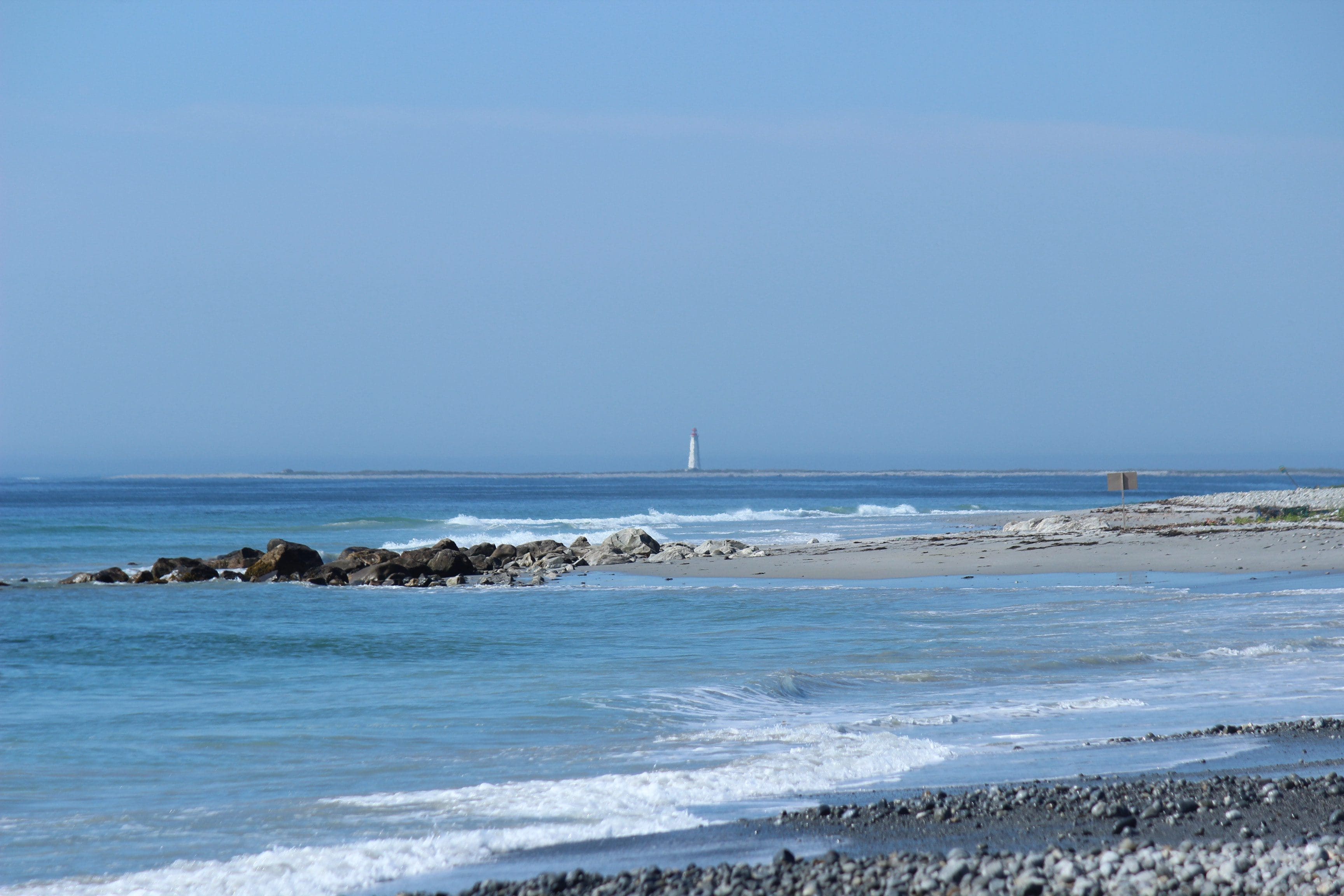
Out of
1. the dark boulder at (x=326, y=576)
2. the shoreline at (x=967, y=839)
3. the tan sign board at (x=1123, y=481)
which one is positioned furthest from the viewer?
the tan sign board at (x=1123, y=481)

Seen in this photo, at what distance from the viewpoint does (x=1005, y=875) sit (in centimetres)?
472

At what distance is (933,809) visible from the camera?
5930 mm

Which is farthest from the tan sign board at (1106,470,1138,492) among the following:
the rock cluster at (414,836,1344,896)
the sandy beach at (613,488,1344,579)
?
the rock cluster at (414,836,1344,896)

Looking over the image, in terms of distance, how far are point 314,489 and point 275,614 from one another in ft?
306

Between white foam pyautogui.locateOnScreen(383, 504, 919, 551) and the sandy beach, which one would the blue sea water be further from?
white foam pyautogui.locateOnScreen(383, 504, 919, 551)

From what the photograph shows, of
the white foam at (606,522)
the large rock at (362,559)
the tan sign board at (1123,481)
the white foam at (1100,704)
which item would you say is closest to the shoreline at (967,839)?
the white foam at (1100,704)

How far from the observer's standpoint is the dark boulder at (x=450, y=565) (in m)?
24.2

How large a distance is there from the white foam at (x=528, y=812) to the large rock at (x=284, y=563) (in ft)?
61.7

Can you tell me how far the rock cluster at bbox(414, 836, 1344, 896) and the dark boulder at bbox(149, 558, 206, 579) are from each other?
22.6 metres

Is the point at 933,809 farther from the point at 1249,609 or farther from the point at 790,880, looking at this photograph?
the point at 1249,609

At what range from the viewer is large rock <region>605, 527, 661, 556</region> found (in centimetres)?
2656

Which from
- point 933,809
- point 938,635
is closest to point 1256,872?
point 933,809

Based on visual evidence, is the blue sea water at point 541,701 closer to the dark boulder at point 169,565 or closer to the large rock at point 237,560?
the dark boulder at point 169,565

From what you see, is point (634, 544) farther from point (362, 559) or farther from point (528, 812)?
point (528, 812)
